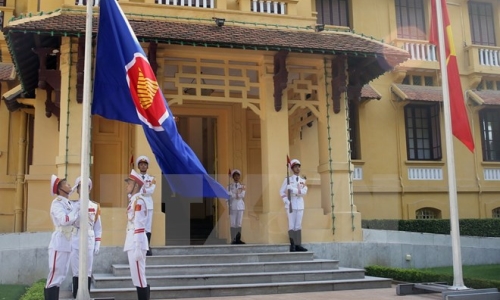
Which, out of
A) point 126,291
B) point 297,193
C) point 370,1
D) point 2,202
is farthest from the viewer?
point 370,1

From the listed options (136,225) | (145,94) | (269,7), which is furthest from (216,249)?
(269,7)

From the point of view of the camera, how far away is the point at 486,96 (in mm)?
20406

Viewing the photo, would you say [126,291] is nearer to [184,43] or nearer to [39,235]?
[39,235]

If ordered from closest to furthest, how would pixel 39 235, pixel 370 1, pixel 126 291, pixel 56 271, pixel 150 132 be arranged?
pixel 150 132 → pixel 56 271 → pixel 126 291 → pixel 39 235 → pixel 370 1

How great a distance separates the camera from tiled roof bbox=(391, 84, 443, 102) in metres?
19.4

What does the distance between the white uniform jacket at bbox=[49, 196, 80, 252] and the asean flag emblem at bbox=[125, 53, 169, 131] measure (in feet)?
6.76

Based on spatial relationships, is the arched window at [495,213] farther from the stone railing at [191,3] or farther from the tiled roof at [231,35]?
the stone railing at [191,3]

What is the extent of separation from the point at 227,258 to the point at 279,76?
4.46m

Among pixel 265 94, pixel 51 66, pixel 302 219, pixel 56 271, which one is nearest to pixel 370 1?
pixel 265 94

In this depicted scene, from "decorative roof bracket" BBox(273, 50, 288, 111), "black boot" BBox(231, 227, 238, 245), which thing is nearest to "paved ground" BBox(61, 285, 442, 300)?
"black boot" BBox(231, 227, 238, 245)

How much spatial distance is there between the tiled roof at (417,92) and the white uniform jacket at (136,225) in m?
13.0

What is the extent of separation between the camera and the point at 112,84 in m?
8.04

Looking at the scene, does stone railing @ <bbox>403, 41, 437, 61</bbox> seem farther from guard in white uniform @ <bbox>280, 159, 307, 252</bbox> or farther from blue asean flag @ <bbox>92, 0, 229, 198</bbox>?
blue asean flag @ <bbox>92, 0, 229, 198</bbox>

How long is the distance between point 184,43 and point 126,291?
526cm
